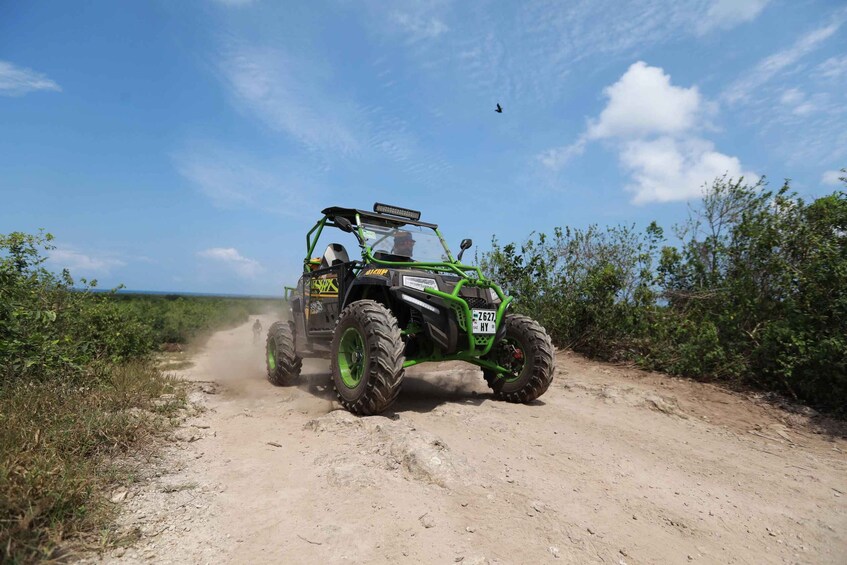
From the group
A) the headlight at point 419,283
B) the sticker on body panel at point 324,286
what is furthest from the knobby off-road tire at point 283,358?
the headlight at point 419,283

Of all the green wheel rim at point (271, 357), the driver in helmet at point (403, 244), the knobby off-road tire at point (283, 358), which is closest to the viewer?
the driver in helmet at point (403, 244)

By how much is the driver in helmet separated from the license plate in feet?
5.58

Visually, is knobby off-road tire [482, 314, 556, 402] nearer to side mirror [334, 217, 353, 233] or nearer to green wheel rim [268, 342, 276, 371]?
side mirror [334, 217, 353, 233]

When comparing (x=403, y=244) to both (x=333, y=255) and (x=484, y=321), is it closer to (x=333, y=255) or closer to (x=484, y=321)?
(x=333, y=255)

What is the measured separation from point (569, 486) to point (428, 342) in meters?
2.29

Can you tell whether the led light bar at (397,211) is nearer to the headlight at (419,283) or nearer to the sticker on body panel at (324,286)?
the sticker on body panel at (324,286)

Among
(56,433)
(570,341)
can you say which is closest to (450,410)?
(56,433)

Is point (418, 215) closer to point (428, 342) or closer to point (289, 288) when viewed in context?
point (428, 342)

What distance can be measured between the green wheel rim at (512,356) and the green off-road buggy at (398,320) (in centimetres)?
1

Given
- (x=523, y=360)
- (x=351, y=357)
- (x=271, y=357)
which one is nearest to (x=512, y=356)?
(x=523, y=360)

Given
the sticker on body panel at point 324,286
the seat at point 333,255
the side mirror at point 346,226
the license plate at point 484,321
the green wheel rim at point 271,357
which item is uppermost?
the side mirror at point 346,226

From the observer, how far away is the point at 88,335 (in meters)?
7.70

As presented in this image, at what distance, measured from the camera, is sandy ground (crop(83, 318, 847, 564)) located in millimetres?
2602

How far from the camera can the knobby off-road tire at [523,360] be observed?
555 cm
